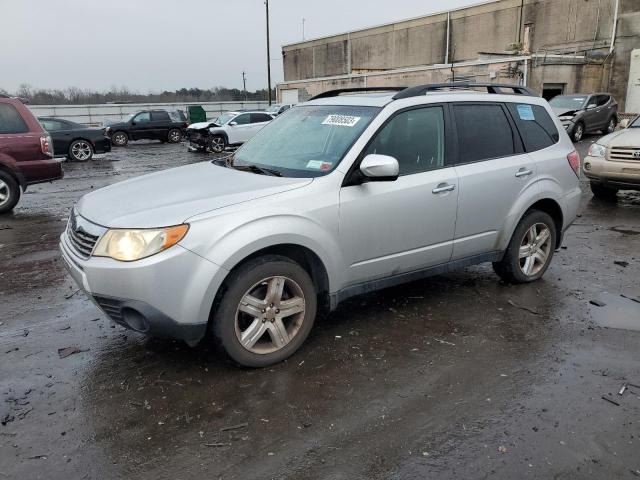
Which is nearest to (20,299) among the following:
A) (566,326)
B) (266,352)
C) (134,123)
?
(266,352)

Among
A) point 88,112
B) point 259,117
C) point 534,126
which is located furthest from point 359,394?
point 88,112

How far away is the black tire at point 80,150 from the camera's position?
18.4 meters

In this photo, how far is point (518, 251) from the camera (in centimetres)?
500

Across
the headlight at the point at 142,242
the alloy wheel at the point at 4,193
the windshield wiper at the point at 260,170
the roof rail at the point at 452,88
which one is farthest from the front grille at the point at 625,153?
the alloy wheel at the point at 4,193

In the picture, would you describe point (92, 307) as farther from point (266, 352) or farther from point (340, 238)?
point (340, 238)

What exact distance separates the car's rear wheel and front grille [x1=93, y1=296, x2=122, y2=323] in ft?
56.0

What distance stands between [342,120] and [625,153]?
6.67 m

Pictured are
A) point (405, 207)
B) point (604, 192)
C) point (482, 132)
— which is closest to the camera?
point (405, 207)

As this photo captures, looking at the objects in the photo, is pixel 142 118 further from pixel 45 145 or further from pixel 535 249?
pixel 535 249

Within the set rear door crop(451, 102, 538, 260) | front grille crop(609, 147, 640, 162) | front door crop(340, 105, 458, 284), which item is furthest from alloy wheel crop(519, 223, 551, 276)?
front grille crop(609, 147, 640, 162)

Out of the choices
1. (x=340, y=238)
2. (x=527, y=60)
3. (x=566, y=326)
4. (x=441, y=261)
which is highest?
(x=527, y=60)

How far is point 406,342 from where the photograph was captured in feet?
13.1

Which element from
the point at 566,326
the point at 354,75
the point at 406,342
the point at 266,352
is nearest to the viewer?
the point at 266,352

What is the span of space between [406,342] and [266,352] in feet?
3.62
